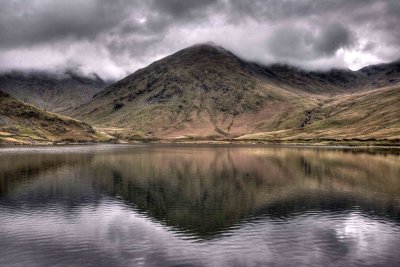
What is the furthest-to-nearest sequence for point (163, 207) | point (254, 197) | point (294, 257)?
point (254, 197), point (163, 207), point (294, 257)

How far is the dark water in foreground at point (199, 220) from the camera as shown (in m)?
40.3

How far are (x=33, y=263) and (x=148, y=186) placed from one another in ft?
172

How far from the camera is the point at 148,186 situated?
8962cm

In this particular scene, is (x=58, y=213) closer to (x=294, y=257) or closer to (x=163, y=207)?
(x=163, y=207)

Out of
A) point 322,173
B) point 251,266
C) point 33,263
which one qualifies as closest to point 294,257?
point 251,266

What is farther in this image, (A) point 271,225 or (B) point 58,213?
(B) point 58,213

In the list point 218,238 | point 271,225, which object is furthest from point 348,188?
point 218,238

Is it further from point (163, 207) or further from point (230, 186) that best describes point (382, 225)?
point (230, 186)

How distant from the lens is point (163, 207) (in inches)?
2618

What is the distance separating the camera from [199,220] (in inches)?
2251

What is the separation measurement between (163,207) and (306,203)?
25165 mm

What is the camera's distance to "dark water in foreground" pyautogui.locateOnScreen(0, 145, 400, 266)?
40.3m

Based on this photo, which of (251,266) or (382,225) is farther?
(382,225)

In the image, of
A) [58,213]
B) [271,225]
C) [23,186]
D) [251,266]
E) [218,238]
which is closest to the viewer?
[251,266]
